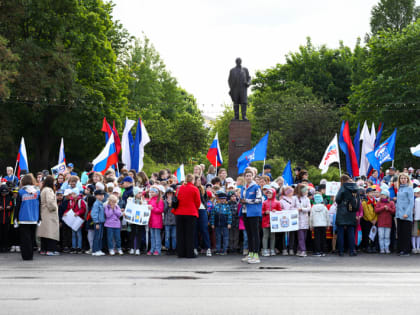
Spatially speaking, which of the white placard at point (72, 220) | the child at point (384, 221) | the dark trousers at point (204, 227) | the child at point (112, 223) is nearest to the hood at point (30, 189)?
the white placard at point (72, 220)

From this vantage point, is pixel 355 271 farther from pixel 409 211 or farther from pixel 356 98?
pixel 356 98

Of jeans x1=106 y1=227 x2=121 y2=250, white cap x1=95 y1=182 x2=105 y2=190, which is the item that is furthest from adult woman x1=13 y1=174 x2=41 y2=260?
jeans x1=106 y1=227 x2=121 y2=250

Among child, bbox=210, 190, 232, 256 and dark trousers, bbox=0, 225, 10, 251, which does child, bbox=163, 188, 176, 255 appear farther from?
dark trousers, bbox=0, 225, 10, 251

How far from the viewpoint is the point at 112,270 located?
11.3 metres

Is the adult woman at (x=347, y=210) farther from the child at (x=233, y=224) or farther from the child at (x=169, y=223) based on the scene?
the child at (x=169, y=223)

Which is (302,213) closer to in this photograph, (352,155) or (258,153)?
(258,153)

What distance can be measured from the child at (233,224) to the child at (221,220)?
128 millimetres

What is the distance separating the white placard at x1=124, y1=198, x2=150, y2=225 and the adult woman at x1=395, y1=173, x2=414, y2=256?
592 centimetres

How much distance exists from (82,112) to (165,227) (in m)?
21.9

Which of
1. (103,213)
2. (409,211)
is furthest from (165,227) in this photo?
(409,211)

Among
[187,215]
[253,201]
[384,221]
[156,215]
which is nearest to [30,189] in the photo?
[156,215]

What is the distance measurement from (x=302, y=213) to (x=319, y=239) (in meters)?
0.72

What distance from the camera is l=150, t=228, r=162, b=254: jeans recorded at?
14.1 metres

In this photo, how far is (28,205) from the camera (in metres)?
13.0
